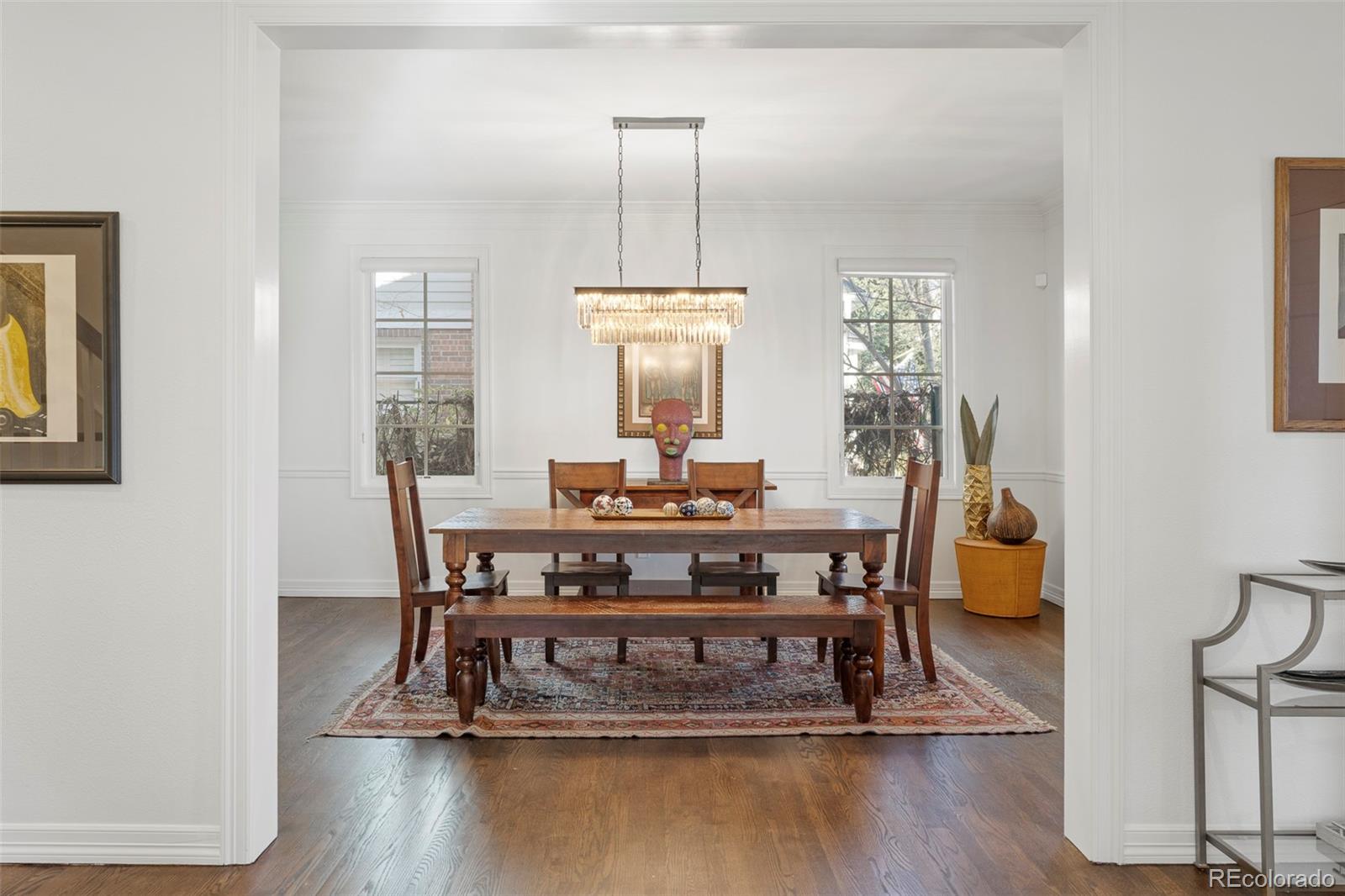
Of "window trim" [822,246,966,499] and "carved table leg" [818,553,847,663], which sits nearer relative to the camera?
"carved table leg" [818,553,847,663]

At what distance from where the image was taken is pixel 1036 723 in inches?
127

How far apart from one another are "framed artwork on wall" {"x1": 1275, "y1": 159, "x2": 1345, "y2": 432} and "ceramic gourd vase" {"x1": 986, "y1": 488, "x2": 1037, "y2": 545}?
292cm

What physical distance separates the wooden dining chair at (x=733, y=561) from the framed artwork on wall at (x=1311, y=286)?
221 centimetres

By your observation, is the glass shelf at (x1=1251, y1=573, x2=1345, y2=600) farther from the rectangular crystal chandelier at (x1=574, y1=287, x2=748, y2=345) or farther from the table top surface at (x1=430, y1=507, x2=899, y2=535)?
the rectangular crystal chandelier at (x1=574, y1=287, x2=748, y2=345)

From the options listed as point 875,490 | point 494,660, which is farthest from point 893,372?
point 494,660

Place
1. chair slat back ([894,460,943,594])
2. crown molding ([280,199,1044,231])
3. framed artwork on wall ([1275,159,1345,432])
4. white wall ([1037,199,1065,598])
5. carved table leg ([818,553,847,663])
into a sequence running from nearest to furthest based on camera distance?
framed artwork on wall ([1275,159,1345,432]) < chair slat back ([894,460,943,594]) < carved table leg ([818,553,847,663]) < white wall ([1037,199,1065,598]) < crown molding ([280,199,1044,231])

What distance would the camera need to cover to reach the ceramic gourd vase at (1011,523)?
5.05 metres

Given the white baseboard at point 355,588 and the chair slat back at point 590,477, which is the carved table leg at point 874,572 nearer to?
the chair slat back at point 590,477

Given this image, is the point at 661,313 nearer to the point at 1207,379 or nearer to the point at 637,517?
the point at 637,517

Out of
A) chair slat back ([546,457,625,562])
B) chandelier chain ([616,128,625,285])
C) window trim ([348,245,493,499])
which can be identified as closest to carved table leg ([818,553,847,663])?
chair slat back ([546,457,625,562])

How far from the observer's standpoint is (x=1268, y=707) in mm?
1896

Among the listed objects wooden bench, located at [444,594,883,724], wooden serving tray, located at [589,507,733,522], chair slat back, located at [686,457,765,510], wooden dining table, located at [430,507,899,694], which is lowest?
wooden bench, located at [444,594,883,724]

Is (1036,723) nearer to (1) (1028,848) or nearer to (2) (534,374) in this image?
(1) (1028,848)

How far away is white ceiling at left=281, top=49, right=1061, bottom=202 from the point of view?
3381 mm
